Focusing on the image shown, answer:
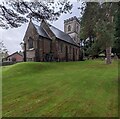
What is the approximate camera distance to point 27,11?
11984 mm

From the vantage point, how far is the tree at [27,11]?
11.5 metres

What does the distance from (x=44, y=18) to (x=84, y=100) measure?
6.10 m

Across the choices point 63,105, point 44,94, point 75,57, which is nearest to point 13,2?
point 44,94

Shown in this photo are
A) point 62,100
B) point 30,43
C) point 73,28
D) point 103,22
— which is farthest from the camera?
point 73,28

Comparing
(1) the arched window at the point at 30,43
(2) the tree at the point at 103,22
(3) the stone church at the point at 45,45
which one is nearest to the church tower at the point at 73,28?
(3) the stone church at the point at 45,45

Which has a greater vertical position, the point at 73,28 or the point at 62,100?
the point at 73,28

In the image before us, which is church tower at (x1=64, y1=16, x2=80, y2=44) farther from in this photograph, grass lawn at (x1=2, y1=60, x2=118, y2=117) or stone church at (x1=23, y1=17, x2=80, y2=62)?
grass lawn at (x1=2, y1=60, x2=118, y2=117)

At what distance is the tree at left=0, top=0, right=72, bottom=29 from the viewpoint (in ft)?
37.7

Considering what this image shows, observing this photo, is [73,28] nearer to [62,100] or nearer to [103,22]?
[103,22]

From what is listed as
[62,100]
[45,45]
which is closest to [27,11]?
[62,100]

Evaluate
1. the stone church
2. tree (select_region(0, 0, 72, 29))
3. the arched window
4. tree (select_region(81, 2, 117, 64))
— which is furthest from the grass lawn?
the arched window

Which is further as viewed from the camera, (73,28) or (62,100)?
(73,28)

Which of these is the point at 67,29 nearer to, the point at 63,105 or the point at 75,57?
the point at 75,57

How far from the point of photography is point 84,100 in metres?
9.04
